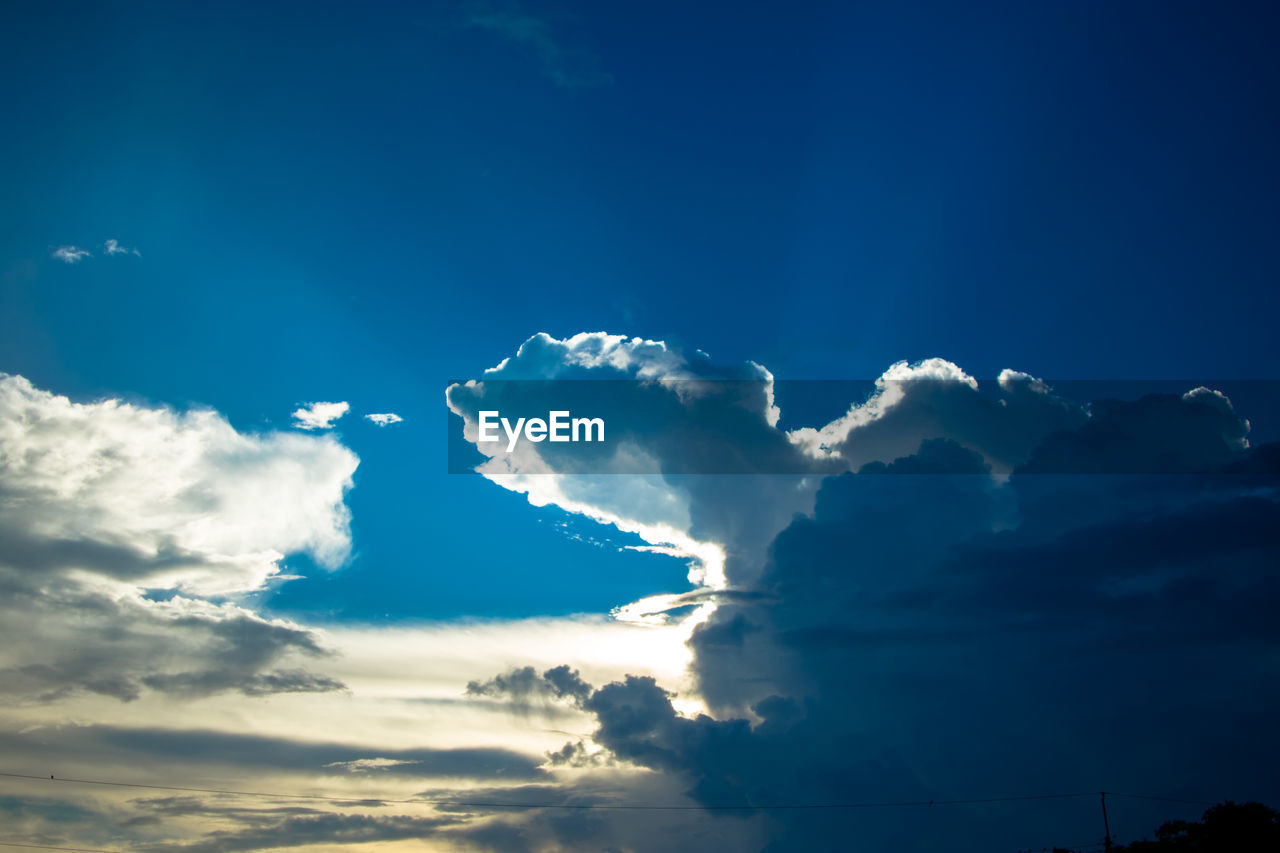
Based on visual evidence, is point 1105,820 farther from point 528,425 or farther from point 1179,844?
point 528,425

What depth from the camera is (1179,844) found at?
100 m

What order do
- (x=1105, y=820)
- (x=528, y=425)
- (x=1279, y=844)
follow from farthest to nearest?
(x=1105, y=820) → (x=1279, y=844) → (x=528, y=425)

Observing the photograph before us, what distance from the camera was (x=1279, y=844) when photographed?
93.6 m

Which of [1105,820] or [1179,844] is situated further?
[1105,820]

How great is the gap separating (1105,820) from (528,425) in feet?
333

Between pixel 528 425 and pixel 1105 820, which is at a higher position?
pixel 528 425

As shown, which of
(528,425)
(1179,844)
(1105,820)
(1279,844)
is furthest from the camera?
(1105,820)

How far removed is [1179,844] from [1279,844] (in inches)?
409

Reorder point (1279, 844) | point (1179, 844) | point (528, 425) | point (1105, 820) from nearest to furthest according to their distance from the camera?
1. point (528, 425)
2. point (1279, 844)
3. point (1179, 844)
4. point (1105, 820)

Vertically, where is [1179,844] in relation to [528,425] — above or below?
below

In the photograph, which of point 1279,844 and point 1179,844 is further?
point 1179,844

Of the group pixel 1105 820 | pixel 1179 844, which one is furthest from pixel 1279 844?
pixel 1105 820

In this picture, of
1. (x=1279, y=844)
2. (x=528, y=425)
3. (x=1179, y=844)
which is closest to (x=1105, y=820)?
(x=1179, y=844)

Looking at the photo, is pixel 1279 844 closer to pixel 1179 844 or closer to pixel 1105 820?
pixel 1179 844
